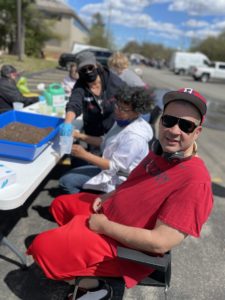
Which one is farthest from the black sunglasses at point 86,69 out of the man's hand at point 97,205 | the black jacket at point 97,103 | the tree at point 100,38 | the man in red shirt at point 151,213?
the tree at point 100,38

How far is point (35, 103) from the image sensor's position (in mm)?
4719

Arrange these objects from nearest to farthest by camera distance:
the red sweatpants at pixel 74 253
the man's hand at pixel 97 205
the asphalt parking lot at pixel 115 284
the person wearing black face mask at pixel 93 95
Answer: the red sweatpants at pixel 74 253 → the man's hand at pixel 97 205 → the asphalt parking lot at pixel 115 284 → the person wearing black face mask at pixel 93 95

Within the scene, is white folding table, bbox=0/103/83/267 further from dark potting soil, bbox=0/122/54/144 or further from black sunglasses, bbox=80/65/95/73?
black sunglasses, bbox=80/65/95/73

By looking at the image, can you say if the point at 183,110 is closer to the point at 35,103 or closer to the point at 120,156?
the point at 120,156

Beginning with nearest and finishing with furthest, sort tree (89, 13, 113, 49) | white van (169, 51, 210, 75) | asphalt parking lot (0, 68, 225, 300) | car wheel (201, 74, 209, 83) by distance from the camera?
asphalt parking lot (0, 68, 225, 300) → car wheel (201, 74, 209, 83) → white van (169, 51, 210, 75) → tree (89, 13, 113, 49)

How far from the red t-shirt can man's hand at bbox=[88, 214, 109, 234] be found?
56 millimetres

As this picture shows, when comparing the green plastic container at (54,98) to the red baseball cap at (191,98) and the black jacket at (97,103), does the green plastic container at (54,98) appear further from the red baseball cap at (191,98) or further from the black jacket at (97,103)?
the red baseball cap at (191,98)

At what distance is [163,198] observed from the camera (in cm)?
168

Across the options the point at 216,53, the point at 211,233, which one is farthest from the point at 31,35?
the point at 216,53

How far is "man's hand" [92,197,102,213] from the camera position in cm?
A: 219

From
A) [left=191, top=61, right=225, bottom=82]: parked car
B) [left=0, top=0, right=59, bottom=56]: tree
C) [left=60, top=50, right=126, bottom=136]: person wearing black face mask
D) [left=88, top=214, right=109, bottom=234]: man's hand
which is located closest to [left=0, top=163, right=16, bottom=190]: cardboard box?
[left=88, top=214, right=109, bottom=234]: man's hand

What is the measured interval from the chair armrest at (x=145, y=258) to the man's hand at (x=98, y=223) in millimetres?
175

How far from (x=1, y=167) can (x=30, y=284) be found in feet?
3.19

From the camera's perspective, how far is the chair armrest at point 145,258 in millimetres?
1626
